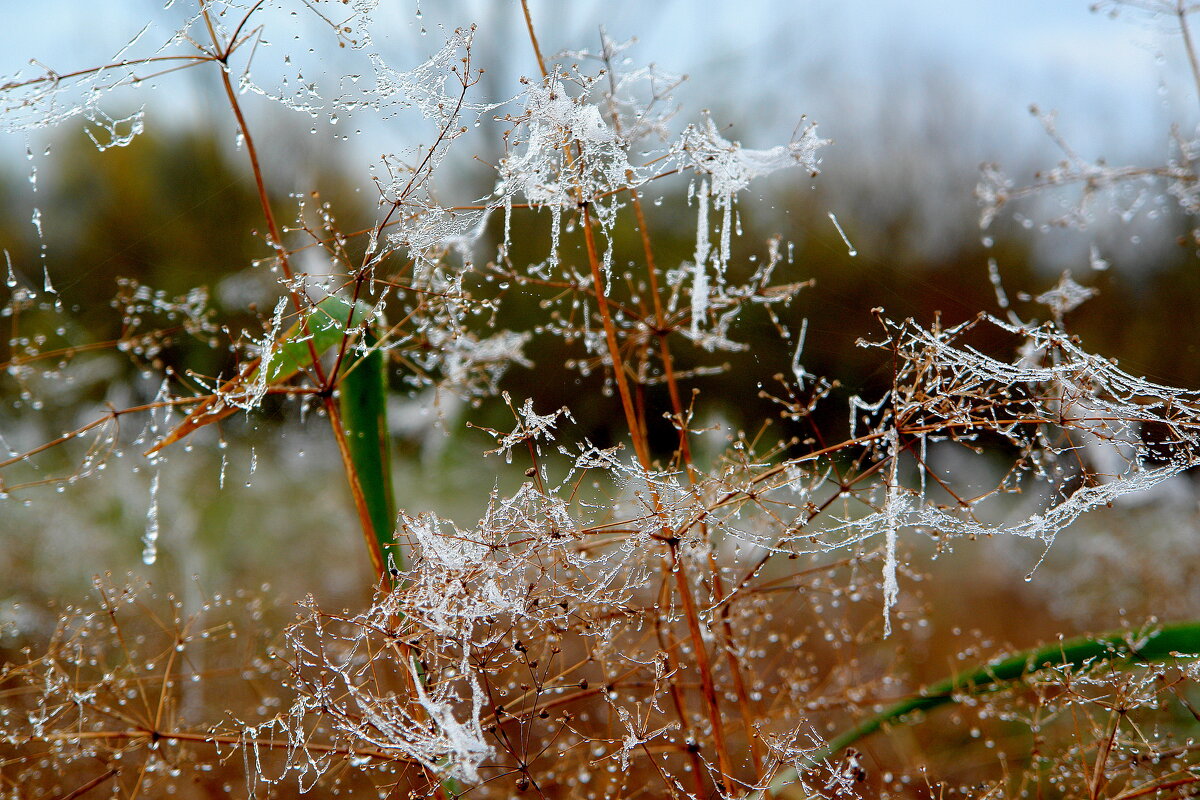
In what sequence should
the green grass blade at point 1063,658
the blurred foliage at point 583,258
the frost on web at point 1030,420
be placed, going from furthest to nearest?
the blurred foliage at point 583,258 → the green grass blade at point 1063,658 → the frost on web at point 1030,420

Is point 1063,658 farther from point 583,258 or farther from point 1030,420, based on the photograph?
point 583,258

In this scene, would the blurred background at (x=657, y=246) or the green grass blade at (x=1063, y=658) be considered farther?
the blurred background at (x=657, y=246)

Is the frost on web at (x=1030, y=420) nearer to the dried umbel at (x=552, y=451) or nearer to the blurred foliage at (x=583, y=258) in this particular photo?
the dried umbel at (x=552, y=451)

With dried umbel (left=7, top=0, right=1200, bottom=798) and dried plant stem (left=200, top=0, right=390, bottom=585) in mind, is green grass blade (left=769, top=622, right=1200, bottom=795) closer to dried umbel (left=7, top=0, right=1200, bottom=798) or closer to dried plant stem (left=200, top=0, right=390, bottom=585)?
dried umbel (left=7, top=0, right=1200, bottom=798)

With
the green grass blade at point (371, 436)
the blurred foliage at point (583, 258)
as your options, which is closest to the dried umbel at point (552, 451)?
the green grass blade at point (371, 436)

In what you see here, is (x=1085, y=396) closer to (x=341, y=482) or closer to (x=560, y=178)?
(x=560, y=178)
